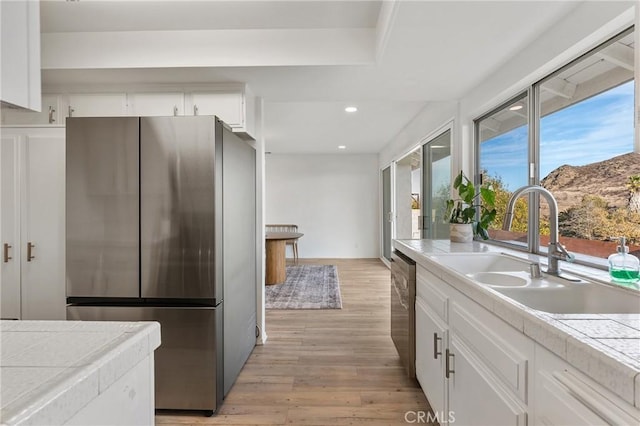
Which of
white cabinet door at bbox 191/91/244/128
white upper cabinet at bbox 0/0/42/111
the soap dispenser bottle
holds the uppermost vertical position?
white cabinet door at bbox 191/91/244/128

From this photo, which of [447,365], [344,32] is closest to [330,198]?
[344,32]

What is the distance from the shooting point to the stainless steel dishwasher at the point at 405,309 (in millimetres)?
2166

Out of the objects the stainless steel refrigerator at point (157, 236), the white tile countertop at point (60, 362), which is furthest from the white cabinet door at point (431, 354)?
the white tile countertop at point (60, 362)

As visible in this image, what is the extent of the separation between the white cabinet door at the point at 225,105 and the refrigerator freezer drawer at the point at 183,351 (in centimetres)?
150

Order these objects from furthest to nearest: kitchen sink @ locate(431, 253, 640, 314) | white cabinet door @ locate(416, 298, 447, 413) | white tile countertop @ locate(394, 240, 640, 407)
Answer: white cabinet door @ locate(416, 298, 447, 413)
kitchen sink @ locate(431, 253, 640, 314)
white tile countertop @ locate(394, 240, 640, 407)

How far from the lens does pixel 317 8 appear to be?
2.03 m

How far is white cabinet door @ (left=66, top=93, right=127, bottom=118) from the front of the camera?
2.61m

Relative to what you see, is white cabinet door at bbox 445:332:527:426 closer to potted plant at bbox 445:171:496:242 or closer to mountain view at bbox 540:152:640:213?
mountain view at bbox 540:152:640:213

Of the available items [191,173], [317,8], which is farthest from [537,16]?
[191,173]

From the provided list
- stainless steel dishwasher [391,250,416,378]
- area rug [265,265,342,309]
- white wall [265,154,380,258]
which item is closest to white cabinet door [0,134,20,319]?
area rug [265,265,342,309]

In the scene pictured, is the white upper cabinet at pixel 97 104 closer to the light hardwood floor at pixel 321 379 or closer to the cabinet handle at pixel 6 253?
the cabinet handle at pixel 6 253

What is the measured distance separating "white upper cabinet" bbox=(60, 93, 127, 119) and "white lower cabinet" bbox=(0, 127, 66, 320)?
305mm

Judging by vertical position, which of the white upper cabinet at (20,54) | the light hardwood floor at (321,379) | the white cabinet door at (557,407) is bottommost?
the light hardwood floor at (321,379)

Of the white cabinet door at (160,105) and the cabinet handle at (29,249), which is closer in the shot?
the cabinet handle at (29,249)
